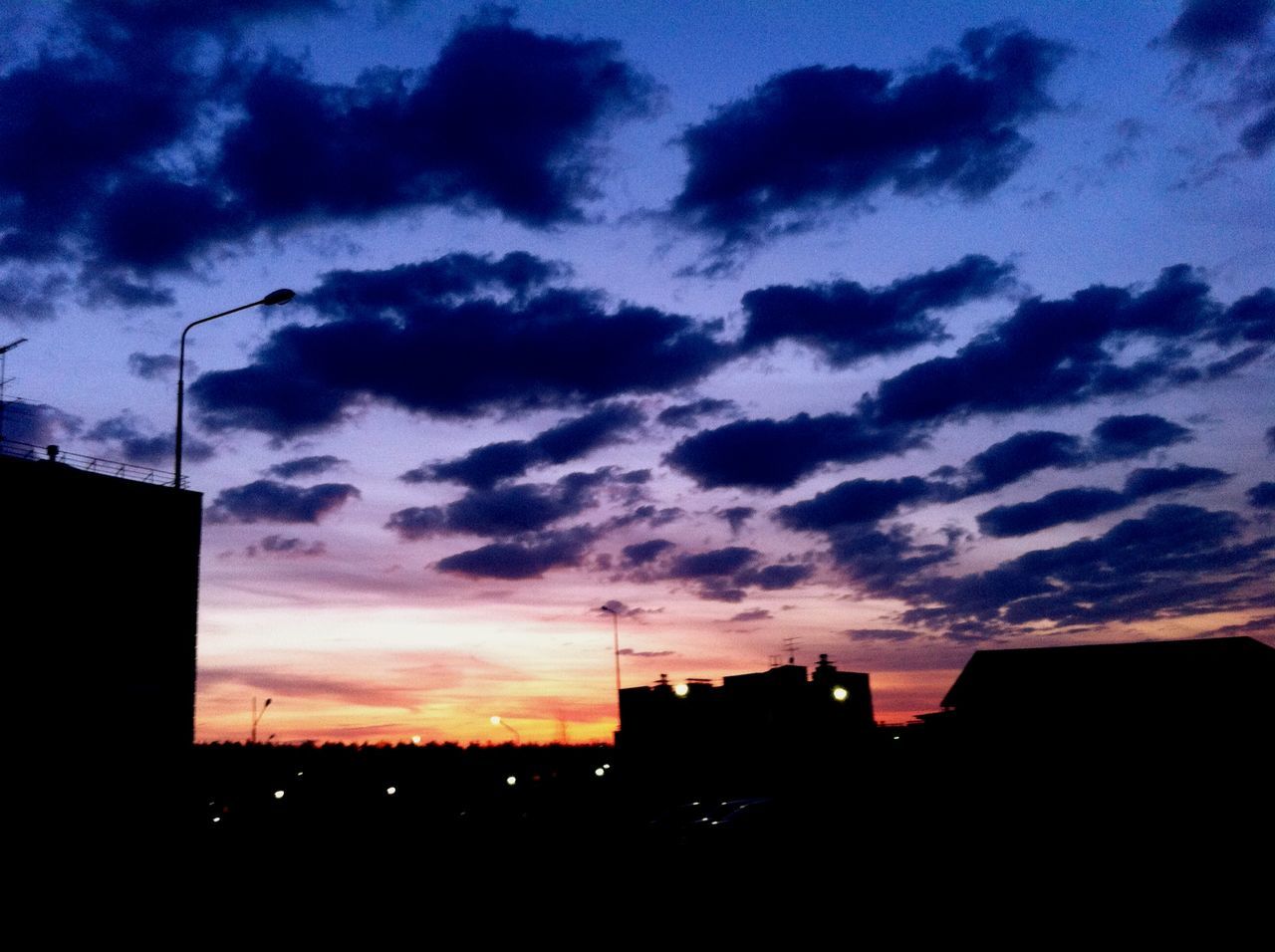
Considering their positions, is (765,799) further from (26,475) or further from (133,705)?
(26,475)

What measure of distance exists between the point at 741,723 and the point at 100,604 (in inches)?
2329

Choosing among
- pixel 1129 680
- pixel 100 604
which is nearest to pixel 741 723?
pixel 1129 680

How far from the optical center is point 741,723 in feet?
276

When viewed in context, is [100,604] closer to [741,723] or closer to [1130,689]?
[1130,689]

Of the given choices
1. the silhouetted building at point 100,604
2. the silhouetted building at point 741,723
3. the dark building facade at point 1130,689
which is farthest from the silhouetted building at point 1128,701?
the silhouetted building at point 100,604

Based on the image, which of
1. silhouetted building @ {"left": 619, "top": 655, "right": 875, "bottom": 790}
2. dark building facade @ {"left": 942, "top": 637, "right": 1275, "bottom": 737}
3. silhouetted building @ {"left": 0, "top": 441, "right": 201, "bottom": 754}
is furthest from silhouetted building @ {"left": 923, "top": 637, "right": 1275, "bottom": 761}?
silhouetted building @ {"left": 0, "top": 441, "right": 201, "bottom": 754}

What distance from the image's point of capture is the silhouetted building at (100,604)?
34719mm

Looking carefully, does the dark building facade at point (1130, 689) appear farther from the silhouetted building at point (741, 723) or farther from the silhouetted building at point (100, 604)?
the silhouetted building at point (100, 604)

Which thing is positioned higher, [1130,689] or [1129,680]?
[1129,680]

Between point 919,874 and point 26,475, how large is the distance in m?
34.4

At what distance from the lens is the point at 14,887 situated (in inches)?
1174

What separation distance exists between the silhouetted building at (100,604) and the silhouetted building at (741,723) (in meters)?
46.2

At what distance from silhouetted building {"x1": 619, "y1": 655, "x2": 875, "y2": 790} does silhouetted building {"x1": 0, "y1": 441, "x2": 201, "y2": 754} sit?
46.2 meters

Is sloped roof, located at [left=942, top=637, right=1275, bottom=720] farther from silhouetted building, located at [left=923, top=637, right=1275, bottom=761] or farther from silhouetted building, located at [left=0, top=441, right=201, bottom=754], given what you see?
silhouetted building, located at [left=0, top=441, right=201, bottom=754]
